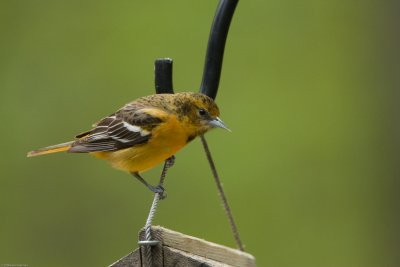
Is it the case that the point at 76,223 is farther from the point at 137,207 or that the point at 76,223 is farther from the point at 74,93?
the point at 74,93

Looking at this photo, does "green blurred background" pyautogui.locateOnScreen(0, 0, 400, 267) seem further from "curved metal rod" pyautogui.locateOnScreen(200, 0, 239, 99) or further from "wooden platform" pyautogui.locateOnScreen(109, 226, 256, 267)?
"wooden platform" pyautogui.locateOnScreen(109, 226, 256, 267)

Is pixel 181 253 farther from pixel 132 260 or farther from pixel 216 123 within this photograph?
pixel 216 123

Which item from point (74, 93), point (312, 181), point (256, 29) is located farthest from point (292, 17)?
point (74, 93)

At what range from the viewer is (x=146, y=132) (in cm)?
432

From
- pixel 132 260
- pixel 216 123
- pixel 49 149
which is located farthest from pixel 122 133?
pixel 132 260

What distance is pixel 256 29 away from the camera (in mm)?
8781

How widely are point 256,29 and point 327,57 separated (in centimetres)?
73

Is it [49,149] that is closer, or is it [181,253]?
[181,253]

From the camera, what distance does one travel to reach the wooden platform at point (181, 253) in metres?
3.32

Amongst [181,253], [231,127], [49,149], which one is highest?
[49,149]

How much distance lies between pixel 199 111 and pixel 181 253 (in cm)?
86

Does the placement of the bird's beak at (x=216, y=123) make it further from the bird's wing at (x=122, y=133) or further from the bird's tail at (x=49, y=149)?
the bird's tail at (x=49, y=149)

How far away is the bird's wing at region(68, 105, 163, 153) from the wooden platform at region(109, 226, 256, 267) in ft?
2.50

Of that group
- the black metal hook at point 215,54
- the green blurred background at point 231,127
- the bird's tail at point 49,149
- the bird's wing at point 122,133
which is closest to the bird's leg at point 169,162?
the bird's wing at point 122,133
